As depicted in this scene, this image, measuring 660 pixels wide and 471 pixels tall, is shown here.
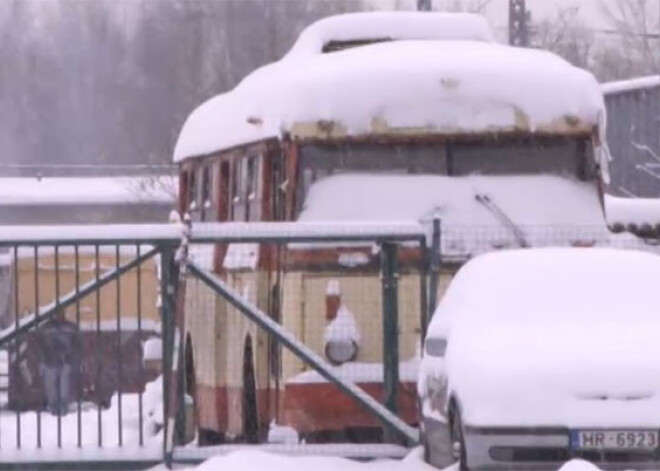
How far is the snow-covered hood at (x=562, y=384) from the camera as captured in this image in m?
10.6

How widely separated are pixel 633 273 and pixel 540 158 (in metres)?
2.97

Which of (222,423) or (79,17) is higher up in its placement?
(79,17)

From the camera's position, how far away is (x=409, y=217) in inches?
581

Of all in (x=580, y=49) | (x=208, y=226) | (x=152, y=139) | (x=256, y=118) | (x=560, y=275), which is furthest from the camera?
(x=580, y=49)

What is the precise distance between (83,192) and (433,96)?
50351 mm

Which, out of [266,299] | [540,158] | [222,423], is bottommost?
[222,423]

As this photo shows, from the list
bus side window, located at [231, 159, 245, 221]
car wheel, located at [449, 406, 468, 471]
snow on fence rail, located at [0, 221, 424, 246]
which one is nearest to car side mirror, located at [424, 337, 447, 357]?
car wheel, located at [449, 406, 468, 471]

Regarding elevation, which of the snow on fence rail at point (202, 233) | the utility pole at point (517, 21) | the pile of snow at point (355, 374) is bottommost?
the pile of snow at point (355, 374)

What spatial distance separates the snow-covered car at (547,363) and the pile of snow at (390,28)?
485 cm

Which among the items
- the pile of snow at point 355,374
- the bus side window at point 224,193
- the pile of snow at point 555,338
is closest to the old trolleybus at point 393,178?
the pile of snow at point 355,374

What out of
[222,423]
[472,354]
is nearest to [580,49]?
[222,423]

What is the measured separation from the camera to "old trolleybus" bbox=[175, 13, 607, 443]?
14.1 metres

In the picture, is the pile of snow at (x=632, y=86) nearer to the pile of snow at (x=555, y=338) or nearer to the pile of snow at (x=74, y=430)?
the pile of snow at (x=74, y=430)

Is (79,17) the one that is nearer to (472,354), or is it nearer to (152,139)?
(152,139)
